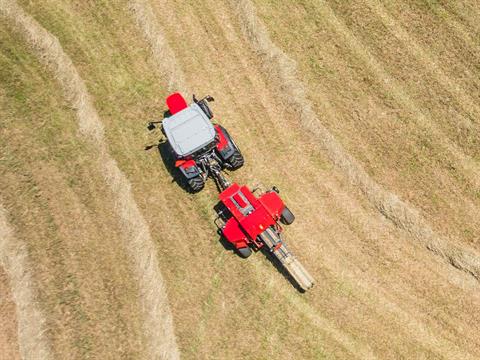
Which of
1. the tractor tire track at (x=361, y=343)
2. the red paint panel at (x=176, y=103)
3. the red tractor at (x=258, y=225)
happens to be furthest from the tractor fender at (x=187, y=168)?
the tractor tire track at (x=361, y=343)

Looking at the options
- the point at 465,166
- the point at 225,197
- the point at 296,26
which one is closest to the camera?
the point at 225,197

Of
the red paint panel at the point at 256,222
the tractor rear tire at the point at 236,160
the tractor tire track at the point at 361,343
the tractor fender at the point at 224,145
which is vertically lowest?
the tractor tire track at the point at 361,343

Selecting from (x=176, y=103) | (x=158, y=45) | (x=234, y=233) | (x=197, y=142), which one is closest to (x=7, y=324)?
(x=234, y=233)

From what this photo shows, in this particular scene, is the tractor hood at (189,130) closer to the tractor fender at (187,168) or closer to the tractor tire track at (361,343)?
the tractor fender at (187,168)

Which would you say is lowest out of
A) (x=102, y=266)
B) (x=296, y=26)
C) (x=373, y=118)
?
(x=102, y=266)

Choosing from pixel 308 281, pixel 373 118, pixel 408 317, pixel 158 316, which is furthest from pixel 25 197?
pixel 408 317

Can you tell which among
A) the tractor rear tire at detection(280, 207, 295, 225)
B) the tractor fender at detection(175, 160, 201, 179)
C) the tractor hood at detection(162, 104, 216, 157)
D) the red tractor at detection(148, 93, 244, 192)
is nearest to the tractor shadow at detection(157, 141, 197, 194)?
the red tractor at detection(148, 93, 244, 192)

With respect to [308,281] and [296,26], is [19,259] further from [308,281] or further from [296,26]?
[296,26]
